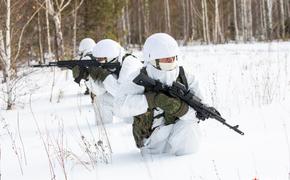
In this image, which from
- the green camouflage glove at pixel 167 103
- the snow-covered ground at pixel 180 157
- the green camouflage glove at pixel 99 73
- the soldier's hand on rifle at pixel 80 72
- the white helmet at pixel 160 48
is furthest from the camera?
the soldier's hand on rifle at pixel 80 72

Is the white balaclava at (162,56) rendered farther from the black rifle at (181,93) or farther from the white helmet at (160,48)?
the black rifle at (181,93)

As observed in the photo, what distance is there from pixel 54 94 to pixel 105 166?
22.9ft

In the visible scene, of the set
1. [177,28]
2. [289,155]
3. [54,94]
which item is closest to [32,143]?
[289,155]

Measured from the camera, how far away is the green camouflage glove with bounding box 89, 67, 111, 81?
6.25m

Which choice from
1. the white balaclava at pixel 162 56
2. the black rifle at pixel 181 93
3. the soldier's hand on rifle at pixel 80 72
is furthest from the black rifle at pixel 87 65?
the black rifle at pixel 181 93

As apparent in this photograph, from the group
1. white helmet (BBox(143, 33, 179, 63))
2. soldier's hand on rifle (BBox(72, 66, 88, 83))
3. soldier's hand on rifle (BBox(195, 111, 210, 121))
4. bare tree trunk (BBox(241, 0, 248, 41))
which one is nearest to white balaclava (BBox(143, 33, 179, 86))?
white helmet (BBox(143, 33, 179, 63))

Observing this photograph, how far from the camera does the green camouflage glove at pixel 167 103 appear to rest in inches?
151

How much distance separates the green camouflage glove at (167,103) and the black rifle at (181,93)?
0.05m

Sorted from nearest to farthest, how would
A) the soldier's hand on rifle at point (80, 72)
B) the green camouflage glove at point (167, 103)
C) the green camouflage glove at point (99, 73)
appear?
the green camouflage glove at point (167, 103)
the green camouflage glove at point (99, 73)
the soldier's hand on rifle at point (80, 72)

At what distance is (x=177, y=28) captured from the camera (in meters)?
41.8

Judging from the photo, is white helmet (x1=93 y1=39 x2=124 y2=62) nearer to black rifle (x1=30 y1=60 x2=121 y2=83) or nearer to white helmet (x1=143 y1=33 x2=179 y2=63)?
black rifle (x1=30 y1=60 x2=121 y2=83)

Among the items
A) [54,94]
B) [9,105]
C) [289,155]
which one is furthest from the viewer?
[54,94]

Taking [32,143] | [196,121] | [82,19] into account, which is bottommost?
[32,143]

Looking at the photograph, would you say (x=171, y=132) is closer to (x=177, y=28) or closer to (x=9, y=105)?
(x=9, y=105)
